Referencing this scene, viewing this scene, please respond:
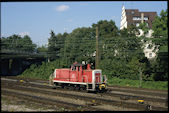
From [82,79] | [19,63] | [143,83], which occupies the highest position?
[19,63]

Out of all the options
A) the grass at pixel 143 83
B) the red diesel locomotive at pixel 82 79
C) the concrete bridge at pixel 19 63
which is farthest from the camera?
the concrete bridge at pixel 19 63

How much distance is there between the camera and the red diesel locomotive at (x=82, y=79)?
18.1 m

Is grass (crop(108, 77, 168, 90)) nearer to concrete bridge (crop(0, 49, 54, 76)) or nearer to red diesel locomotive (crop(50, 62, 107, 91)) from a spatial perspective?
red diesel locomotive (crop(50, 62, 107, 91))

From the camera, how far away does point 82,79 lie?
18562 millimetres

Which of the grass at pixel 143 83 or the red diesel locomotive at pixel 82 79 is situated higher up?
the red diesel locomotive at pixel 82 79

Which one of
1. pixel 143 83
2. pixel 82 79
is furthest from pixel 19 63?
pixel 143 83

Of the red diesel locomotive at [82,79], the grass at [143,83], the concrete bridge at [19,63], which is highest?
the concrete bridge at [19,63]

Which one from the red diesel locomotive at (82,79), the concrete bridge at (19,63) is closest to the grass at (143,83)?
the red diesel locomotive at (82,79)

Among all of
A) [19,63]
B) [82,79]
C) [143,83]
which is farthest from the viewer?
[19,63]

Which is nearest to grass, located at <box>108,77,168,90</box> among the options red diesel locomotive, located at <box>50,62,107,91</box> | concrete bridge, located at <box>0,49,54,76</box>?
red diesel locomotive, located at <box>50,62,107,91</box>

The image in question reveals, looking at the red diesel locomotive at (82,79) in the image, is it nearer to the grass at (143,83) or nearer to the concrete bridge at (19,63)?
the grass at (143,83)

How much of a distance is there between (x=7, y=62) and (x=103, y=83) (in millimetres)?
30929

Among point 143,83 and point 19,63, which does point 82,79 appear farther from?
point 19,63

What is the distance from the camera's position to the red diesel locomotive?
18094mm
